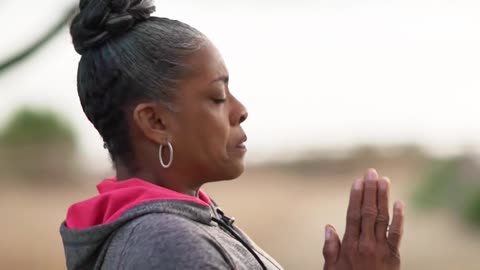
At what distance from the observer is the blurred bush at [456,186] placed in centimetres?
171

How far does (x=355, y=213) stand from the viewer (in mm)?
914

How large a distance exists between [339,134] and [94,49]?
85cm

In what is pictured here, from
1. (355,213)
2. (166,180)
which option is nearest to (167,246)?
(166,180)

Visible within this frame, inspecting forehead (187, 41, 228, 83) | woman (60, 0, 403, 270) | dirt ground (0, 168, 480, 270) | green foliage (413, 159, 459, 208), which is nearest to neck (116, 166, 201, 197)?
woman (60, 0, 403, 270)

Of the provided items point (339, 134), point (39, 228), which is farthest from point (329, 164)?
point (39, 228)

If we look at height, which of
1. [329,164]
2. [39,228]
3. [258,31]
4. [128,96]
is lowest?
[39,228]

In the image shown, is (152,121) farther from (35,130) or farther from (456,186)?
(456,186)

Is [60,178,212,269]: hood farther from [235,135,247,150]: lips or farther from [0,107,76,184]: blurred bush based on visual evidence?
[0,107,76,184]: blurred bush

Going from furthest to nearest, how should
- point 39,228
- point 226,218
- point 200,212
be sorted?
point 39,228 < point 226,218 < point 200,212

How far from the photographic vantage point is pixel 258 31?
67.5 inches

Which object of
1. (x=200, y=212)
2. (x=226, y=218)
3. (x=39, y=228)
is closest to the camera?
(x=200, y=212)

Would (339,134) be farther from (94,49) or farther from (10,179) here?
(94,49)

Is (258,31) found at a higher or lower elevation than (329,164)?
higher

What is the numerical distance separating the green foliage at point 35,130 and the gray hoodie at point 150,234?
74 centimetres
